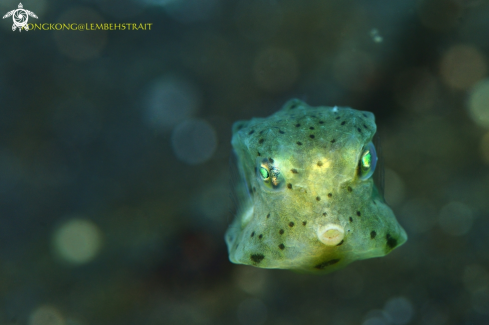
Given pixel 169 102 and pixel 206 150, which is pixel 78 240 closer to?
pixel 206 150

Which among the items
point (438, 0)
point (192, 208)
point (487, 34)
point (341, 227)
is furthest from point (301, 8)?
point (341, 227)

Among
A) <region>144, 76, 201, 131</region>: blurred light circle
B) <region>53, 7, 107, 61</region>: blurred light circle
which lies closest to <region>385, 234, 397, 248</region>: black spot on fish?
<region>144, 76, 201, 131</region>: blurred light circle

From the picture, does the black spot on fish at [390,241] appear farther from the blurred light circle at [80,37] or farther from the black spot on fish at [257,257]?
the blurred light circle at [80,37]

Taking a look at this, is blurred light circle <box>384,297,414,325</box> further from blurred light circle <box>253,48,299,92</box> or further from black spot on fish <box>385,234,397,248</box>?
blurred light circle <box>253,48,299,92</box>

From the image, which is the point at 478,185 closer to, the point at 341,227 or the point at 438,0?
the point at 438,0

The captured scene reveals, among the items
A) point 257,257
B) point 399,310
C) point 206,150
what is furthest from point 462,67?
point 257,257

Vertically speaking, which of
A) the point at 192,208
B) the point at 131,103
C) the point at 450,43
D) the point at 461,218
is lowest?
the point at 461,218

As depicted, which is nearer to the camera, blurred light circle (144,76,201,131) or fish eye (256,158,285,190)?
fish eye (256,158,285,190)
